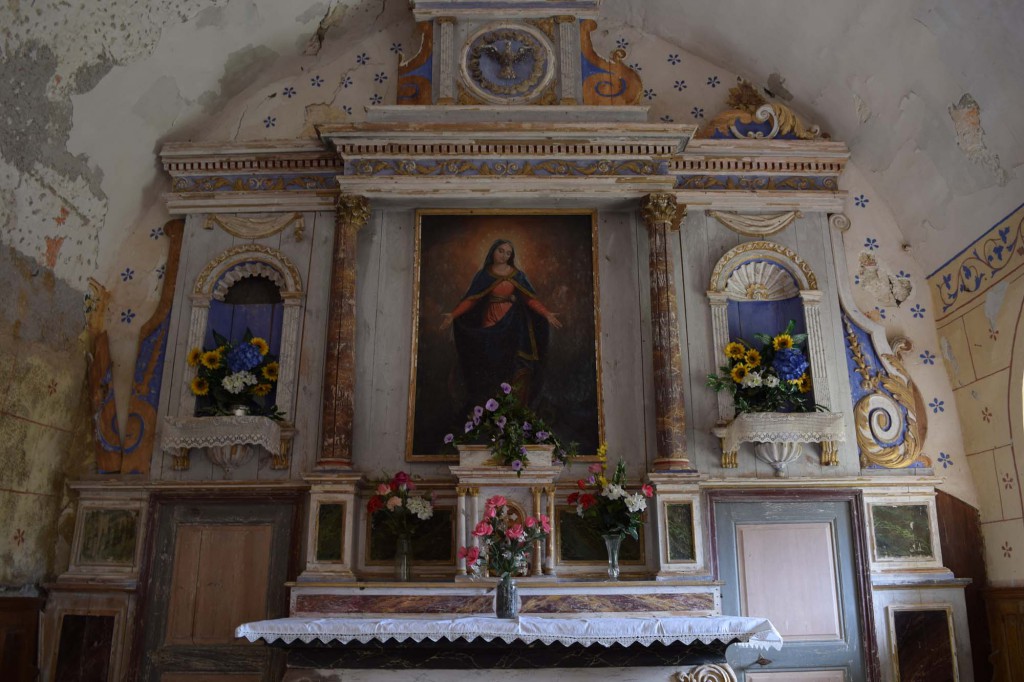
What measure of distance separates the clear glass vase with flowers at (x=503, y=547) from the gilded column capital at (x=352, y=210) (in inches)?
99.8

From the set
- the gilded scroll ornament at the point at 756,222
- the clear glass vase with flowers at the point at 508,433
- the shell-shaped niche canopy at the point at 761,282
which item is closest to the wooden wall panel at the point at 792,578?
the clear glass vase with flowers at the point at 508,433

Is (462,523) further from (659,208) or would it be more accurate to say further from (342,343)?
(659,208)

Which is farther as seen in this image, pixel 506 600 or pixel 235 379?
pixel 235 379

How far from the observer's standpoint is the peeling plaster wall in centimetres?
636

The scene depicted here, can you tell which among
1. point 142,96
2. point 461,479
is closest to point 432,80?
point 142,96

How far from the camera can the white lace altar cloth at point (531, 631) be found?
17.5ft

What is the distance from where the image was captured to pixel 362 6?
791cm

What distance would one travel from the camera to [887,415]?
23.5 ft

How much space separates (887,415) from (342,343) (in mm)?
4311

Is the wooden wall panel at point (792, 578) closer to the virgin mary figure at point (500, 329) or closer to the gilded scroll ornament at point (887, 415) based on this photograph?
the gilded scroll ornament at point (887, 415)

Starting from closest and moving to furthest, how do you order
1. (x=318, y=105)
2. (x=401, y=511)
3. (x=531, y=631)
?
(x=531, y=631), (x=401, y=511), (x=318, y=105)

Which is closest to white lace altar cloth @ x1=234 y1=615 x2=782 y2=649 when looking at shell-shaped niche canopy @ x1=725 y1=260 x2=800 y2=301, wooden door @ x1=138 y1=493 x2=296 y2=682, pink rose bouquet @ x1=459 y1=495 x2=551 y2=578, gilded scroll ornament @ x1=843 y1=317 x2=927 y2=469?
pink rose bouquet @ x1=459 y1=495 x2=551 y2=578

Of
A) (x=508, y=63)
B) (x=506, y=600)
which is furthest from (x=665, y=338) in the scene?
(x=508, y=63)

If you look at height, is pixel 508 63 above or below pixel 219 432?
above
